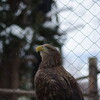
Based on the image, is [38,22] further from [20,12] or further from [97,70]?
[97,70]

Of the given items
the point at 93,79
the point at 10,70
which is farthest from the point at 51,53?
the point at 10,70

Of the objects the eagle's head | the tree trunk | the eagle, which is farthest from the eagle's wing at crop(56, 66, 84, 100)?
the tree trunk

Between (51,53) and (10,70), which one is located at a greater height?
(51,53)

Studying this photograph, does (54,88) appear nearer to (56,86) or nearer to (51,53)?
(56,86)

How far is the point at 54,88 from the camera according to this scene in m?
3.27

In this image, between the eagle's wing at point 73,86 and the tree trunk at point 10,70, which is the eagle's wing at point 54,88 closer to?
the eagle's wing at point 73,86

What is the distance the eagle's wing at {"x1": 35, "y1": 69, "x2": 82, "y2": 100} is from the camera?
326 centimetres

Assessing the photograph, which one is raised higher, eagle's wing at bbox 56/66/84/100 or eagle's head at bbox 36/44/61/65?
eagle's head at bbox 36/44/61/65

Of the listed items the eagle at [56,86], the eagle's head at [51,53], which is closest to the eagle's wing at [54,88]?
the eagle at [56,86]

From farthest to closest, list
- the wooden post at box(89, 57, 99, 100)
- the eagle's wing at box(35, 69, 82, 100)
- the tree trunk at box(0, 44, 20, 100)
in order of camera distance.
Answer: the tree trunk at box(0, 44, 20, 100)
the wooden post at box(89, 57, 99, 100)
the eagle's wing at box(35, 69, 82, 100)

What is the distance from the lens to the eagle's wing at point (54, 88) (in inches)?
128

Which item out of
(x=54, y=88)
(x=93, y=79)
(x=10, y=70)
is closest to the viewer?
(x=54, y=88)

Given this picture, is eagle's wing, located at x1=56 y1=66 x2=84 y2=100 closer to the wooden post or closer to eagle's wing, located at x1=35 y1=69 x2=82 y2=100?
eagle's wing, located at x1=35 y1=69 x2=82 y2=100

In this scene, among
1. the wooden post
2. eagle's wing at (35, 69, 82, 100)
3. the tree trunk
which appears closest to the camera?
eagle's wing at (35, 69, 82, 100)
